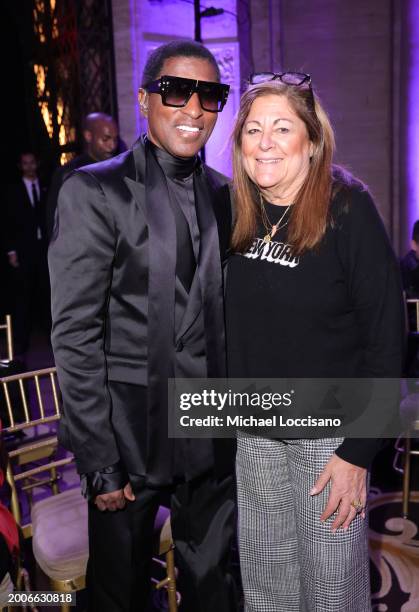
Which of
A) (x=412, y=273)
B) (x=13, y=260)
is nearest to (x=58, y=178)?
(x=13, y=260)

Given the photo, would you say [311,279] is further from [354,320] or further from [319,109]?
[319,109]

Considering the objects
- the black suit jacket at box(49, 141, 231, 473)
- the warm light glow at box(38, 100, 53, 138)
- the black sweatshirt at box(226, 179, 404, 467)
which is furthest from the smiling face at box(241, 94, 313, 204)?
the warm light glow at box(38, 100, 53, 138)

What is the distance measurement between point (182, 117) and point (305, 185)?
0.39 meters

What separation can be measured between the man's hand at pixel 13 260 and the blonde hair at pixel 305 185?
4709 mm

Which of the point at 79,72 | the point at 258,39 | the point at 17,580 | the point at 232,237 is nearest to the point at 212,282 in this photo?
the point at 232,237

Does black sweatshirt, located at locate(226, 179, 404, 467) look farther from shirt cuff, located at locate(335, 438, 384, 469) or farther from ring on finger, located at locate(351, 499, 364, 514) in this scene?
ring on finger, located at locate(351, 499, 364, 514)

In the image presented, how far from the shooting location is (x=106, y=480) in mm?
1582

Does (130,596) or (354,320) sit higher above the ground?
(354,320)

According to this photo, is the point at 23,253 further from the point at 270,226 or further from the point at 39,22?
the point at 270,226

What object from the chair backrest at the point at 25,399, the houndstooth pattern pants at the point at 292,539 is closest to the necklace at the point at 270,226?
the houndstooth pattern pants at the point at 292,539

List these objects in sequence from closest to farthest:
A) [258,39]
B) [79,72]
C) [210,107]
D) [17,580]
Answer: [210,107] → [17,580] → [79,72] → [258,39]

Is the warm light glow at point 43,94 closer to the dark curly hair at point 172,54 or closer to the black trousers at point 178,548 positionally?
the dark curly hair at point 172,54

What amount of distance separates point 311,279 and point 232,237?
0.27m

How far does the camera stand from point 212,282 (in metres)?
1.62
